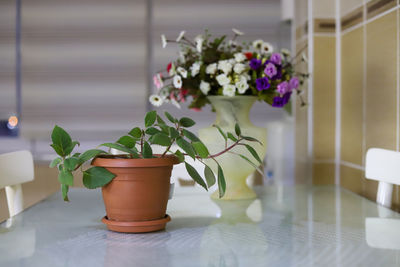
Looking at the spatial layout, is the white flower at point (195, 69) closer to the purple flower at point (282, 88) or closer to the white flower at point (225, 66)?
the white flower at point (225, 66)

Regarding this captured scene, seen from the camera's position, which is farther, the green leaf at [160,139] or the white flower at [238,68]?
the white flower at [238,68]

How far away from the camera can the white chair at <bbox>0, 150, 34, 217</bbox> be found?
62.4 inches

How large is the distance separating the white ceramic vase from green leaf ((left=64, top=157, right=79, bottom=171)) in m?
0.58

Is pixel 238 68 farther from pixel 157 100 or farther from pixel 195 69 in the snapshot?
pixel 157 100

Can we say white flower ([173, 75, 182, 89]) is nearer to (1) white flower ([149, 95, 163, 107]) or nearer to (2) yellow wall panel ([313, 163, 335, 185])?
(1) white flower ([149, 95, 163, 107])

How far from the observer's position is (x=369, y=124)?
2.17 meters

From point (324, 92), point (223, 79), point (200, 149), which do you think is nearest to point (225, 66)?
point (223, 79)

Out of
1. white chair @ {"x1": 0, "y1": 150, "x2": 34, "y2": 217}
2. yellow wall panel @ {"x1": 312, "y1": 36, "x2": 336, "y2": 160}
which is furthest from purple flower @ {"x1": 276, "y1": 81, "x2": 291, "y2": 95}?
yellow wall panel @ {"x1": 312, "y1": 36, "x2": 336, "y2": 160}

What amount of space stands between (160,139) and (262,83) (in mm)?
533

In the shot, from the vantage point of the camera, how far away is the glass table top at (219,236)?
0.94m

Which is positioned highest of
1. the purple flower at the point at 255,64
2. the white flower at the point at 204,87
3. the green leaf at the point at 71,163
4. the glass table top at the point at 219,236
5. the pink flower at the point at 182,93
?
the purple flower at the point at 255,64

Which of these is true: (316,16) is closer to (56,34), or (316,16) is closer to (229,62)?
(229,62)

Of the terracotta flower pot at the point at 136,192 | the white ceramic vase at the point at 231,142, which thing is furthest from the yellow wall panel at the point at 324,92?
the terracotta flower pot at the point at 136,192

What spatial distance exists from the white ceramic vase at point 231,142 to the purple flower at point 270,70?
0.34 feet
